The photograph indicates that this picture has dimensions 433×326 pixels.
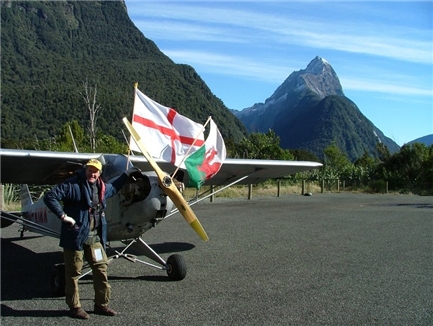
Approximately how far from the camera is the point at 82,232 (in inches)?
214

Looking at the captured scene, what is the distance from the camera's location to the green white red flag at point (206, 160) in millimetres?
7594

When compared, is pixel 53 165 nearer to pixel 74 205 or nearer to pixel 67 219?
pixel 74 205

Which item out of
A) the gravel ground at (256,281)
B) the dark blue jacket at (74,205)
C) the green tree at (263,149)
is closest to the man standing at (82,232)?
the dark blue jacket at (74,205)

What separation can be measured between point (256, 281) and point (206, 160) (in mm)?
2093

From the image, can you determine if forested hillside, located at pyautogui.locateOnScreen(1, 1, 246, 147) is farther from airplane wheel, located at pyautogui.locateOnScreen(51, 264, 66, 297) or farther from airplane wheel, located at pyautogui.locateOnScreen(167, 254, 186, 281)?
airplane wheel, located at pyautogui.locateOnScreen(51, 264, 66, 297)

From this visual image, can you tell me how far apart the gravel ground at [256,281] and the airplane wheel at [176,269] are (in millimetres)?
94

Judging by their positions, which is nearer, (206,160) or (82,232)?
(82,232)

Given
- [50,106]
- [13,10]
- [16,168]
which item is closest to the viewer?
[16,168]

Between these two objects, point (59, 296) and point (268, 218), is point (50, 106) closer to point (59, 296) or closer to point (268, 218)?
point (268, 218)

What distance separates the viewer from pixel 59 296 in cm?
637

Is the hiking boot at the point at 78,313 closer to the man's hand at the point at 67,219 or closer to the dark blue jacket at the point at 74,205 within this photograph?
the dark blue jacket at the point at 74,205

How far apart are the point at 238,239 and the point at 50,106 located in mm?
75332

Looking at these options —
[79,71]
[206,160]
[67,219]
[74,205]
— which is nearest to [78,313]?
[67,219]

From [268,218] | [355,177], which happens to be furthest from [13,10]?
[268,218]
